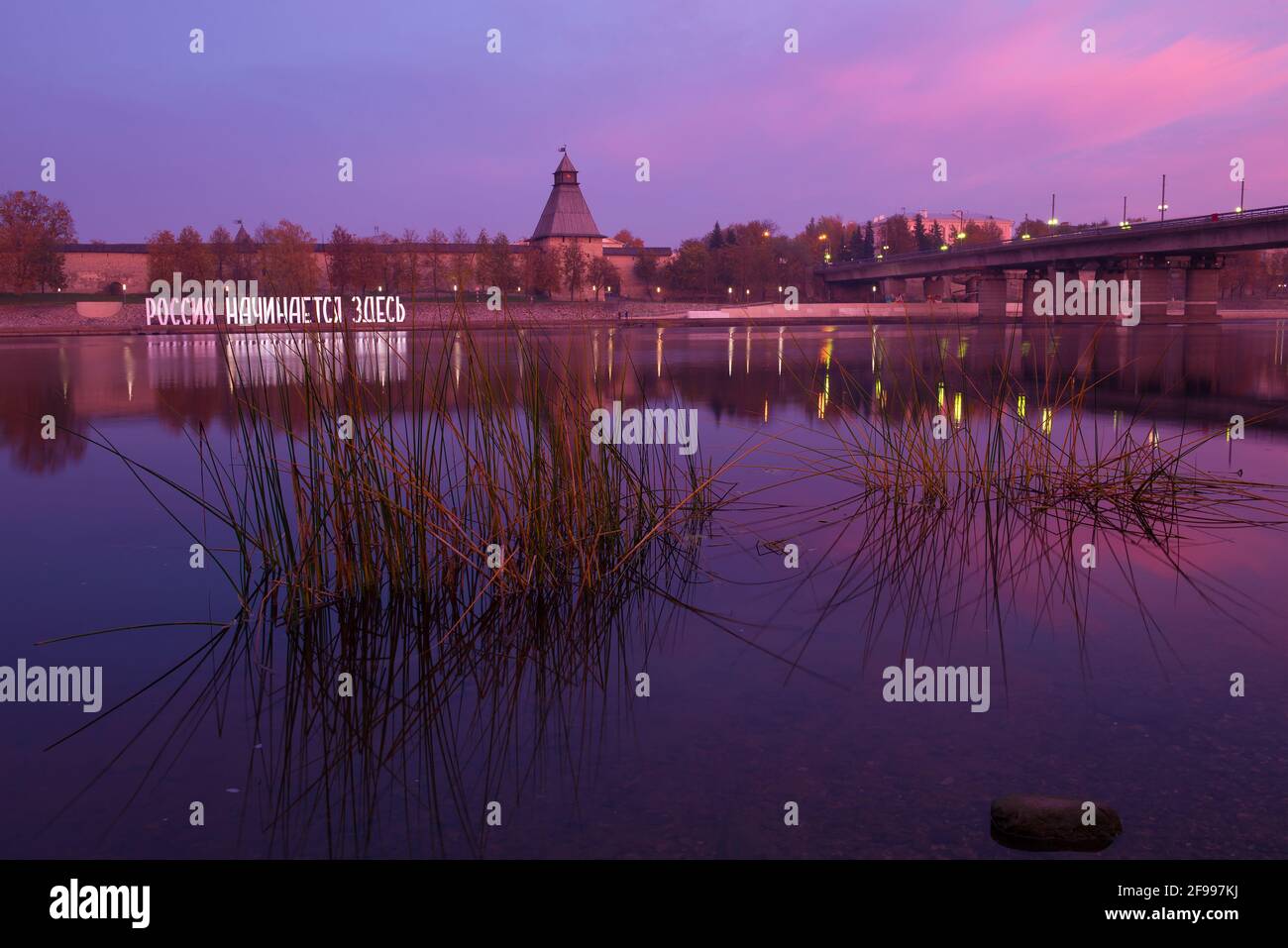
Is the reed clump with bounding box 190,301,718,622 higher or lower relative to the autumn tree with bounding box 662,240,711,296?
lower

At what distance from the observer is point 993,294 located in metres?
75.9

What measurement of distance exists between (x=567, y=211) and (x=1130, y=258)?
59.2 m

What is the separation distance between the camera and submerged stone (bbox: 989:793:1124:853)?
9.10 feet

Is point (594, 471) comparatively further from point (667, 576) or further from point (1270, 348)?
point (1270, 348)

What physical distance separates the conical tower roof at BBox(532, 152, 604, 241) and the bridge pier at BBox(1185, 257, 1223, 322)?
195ft

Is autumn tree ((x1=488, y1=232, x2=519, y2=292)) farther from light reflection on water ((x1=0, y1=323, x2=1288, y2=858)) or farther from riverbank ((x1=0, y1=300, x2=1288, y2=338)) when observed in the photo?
light reflection on water ((x1=0, y1=323, x2=1288, y2=858))

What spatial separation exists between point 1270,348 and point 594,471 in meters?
28.8

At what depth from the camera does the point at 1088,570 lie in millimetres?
5605

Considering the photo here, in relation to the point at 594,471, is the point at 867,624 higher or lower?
lower
